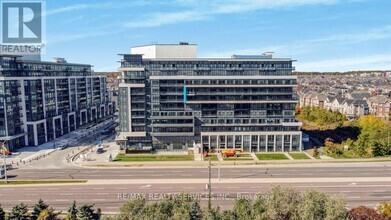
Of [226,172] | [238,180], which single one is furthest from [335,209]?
[226,172]

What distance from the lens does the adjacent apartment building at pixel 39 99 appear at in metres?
88.8

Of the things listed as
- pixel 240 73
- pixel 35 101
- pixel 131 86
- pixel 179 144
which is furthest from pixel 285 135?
pixel 35 101

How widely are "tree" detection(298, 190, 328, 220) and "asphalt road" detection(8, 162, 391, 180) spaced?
28.1 metres

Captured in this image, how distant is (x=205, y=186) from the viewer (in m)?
59.3

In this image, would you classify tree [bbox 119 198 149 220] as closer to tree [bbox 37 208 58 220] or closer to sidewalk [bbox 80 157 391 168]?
tree [bbox 37 208 58 220]

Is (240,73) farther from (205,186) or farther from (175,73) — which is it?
(205,186)

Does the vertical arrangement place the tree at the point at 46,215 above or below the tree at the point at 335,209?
below

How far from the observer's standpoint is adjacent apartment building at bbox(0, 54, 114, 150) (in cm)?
8881

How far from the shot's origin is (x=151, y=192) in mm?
56500

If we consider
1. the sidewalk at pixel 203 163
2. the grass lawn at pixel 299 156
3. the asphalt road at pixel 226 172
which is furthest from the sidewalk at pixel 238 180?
the grass lawn at pixel 299 156

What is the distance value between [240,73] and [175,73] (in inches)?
709

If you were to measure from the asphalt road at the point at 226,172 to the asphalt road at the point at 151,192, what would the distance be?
5.94 m

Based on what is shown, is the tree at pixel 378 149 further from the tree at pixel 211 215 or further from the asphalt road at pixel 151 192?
the tree at pixel 211 215

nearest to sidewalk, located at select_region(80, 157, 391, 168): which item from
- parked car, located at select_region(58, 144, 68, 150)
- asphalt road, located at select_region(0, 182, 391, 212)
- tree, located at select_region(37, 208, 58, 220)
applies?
asphalt road, located at select_region(0, 182, 391, 212)
